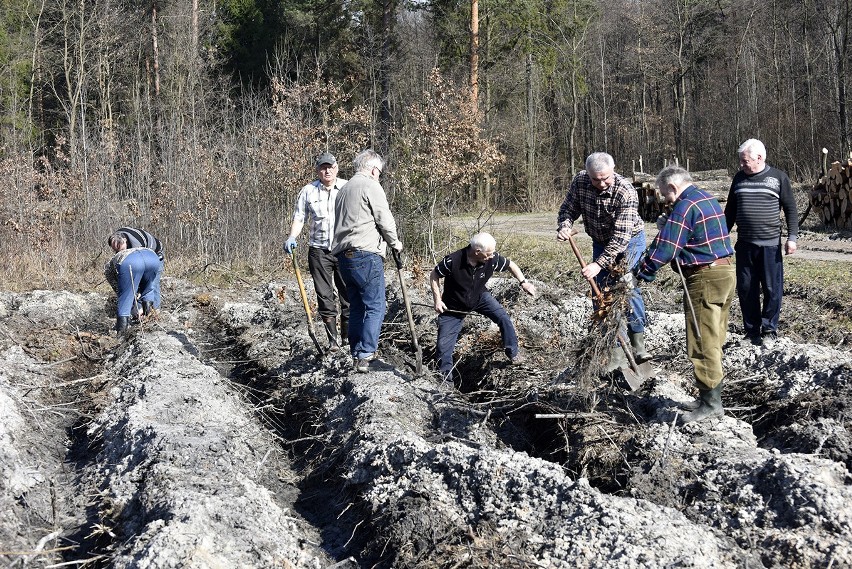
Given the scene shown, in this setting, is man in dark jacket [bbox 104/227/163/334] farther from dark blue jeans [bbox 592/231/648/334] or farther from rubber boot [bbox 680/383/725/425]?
rubber boot [bbox 680/383/725/425]

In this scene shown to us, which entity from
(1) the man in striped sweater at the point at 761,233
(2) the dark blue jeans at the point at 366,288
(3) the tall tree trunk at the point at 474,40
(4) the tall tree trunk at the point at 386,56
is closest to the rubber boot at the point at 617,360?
(1) the man in striped sweater at the point at 761,233

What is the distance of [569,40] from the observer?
110ft

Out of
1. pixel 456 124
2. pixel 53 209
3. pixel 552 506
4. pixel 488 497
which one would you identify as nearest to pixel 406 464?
pixel 488 497

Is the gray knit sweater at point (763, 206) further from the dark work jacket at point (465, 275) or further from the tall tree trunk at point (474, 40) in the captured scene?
the tall tree trunk at point (474, 40)

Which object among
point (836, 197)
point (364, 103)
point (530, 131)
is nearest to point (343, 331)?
point (836, 197)

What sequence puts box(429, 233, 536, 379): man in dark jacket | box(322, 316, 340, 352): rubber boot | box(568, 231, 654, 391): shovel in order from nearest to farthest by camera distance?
box(568, 231, 654, 391): shovel < box(429, 233, 536, 379): man in dark jacket < box(322, 316, 340, 352): rubber boot

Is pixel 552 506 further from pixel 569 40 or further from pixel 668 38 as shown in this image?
pixel 668 38

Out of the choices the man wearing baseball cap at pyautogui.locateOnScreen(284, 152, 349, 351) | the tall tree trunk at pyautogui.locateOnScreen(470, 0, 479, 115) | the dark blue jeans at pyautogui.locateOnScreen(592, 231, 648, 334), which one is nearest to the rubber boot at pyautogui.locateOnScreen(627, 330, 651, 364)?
the dark blue jeans at pyautogui.locateOnScreen(592, 231, 648, 334)

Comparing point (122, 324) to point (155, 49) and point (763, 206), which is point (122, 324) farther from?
point (155, 49)

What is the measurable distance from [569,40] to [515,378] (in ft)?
94.2

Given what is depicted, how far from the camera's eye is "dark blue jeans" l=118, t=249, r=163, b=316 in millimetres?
9227

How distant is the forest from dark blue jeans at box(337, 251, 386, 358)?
7.48 m

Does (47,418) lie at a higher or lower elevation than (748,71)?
lower

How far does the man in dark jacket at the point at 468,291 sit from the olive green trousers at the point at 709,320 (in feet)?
5.17
